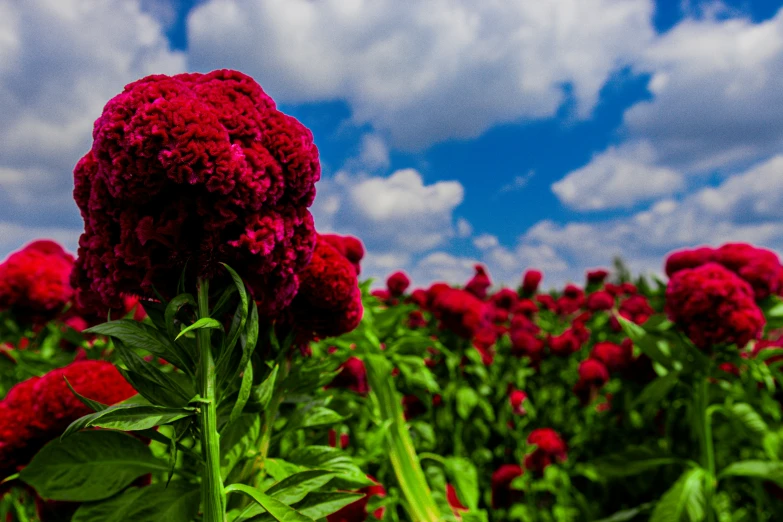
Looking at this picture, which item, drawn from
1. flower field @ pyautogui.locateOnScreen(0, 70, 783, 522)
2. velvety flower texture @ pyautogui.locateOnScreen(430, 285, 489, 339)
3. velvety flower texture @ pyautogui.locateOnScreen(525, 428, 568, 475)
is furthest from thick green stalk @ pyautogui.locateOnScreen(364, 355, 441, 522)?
velvety flower texture @ pyautogui.locateOnScreen(525, 428, 568, 475)

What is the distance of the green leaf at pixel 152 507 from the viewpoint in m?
0.82

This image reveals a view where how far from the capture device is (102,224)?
78 cm

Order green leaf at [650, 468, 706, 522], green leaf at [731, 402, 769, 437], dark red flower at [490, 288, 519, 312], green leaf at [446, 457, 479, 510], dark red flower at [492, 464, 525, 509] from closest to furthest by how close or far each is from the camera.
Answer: green leaf at [650, 468, 706, 522] < green leaf at [446, 457, 479, 510] < green leaf at [731, 402, 769, 437] < dark red flower at [492, 464, 525, 509] < dark red flower at [490, 288, 519, 312]

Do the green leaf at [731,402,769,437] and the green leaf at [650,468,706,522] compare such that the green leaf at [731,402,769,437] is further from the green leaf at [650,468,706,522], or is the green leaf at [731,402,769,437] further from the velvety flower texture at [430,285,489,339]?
the velvety flower texture at [430,285,489,339]

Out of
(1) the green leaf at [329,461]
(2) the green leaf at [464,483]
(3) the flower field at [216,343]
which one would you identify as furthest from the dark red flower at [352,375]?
(1) the green leaf at [329,461]

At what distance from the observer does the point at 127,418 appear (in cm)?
70

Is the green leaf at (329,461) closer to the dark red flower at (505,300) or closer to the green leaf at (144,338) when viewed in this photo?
the green leaf at (144,338)

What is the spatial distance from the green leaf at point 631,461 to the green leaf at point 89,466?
2078 millimetres

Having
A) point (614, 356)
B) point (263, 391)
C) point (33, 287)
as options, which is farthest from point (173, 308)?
point (614, 356)

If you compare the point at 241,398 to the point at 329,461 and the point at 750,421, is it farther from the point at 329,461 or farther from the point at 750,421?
the point at 750,421

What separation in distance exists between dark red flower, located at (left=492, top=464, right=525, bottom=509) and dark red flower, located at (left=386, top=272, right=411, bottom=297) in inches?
51.4

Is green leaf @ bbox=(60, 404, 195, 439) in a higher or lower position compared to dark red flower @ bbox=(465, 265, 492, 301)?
lower

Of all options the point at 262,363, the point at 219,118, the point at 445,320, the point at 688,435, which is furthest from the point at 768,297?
the point at 219,118

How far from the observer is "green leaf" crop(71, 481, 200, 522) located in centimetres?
82
